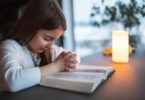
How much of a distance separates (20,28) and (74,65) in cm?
31

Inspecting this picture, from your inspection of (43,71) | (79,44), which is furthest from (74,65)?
(79,44)

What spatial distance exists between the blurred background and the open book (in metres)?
1.03

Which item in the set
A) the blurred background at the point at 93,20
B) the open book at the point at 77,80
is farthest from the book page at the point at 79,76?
the blurred background at the point at 93,20

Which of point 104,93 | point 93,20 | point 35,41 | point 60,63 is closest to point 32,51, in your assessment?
point 35,41

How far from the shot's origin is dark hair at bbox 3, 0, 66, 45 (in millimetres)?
853

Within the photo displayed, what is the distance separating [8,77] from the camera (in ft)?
2.26

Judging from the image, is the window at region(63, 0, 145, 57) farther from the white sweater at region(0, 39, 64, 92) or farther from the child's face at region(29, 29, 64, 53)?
the white sweater at region(0, 39, 64, 92)

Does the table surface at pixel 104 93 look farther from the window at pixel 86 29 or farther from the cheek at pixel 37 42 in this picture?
the window at pixel 86 29

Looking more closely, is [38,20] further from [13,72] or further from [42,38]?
[13,72]

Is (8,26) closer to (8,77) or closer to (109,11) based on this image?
(109,11)

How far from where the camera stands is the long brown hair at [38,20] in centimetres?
85

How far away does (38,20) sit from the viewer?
33.6 inches

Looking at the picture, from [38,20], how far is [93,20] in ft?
5.20

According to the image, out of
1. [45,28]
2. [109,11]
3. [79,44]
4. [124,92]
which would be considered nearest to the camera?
[124,92]
